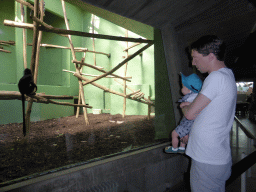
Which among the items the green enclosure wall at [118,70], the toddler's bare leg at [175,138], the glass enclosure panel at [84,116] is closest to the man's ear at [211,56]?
the toddler's bare leg at [175,138]

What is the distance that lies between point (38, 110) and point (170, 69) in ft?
15.1

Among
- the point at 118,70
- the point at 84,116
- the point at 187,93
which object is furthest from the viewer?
the point at 118,70

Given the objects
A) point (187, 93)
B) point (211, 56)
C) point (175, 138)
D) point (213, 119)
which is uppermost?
point (211, 56)

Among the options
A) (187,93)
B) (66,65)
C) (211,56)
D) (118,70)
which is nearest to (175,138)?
(187,93)

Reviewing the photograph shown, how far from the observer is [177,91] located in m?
2.04

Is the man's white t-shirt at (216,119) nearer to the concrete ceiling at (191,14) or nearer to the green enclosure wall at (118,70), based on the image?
the concrete ceiling at (191,14)

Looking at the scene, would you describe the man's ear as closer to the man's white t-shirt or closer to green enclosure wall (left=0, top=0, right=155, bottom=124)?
the man's white t-shirt

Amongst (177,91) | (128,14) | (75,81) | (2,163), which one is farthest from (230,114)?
(75,81)

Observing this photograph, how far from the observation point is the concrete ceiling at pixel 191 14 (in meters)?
1.51

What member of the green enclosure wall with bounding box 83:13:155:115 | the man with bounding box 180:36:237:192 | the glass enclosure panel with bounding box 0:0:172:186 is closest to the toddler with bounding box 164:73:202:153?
the man with bounding box 180:36:237:192

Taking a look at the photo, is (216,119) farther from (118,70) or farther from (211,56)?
(118,70)

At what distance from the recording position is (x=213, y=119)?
88 centimetres

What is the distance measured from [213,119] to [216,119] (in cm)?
2

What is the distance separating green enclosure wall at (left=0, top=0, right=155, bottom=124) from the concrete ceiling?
3.52 m
